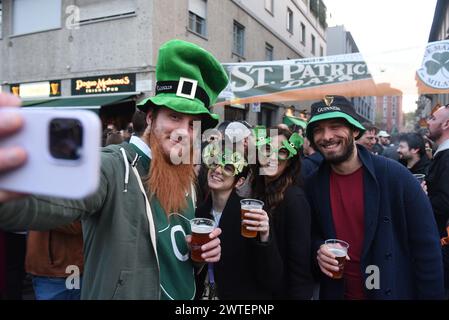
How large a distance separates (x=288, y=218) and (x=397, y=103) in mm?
112573

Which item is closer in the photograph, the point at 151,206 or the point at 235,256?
the point at 151,206

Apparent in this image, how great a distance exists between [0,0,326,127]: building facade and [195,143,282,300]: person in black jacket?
8.33m

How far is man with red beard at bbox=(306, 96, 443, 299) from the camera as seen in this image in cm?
204

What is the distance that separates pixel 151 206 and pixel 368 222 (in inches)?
56.3

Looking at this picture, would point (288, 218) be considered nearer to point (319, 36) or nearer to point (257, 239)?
point (257, 239)

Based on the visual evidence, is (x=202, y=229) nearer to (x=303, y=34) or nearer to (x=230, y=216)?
(x=230, y=216)

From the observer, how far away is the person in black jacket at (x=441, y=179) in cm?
283

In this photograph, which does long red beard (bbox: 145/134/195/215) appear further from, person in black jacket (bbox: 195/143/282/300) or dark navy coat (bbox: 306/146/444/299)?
dark navy coat (bbox: 306/146/444/299)

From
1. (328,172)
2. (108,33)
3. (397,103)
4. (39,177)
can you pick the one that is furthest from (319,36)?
(397,103)

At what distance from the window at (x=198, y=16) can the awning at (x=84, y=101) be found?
3.63 meters

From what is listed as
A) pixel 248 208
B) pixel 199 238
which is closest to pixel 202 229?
pixel 199 238

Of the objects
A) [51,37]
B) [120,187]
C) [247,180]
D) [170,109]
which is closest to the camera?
[120,187]

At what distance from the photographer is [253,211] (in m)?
1.82

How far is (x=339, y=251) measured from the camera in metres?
1.95
